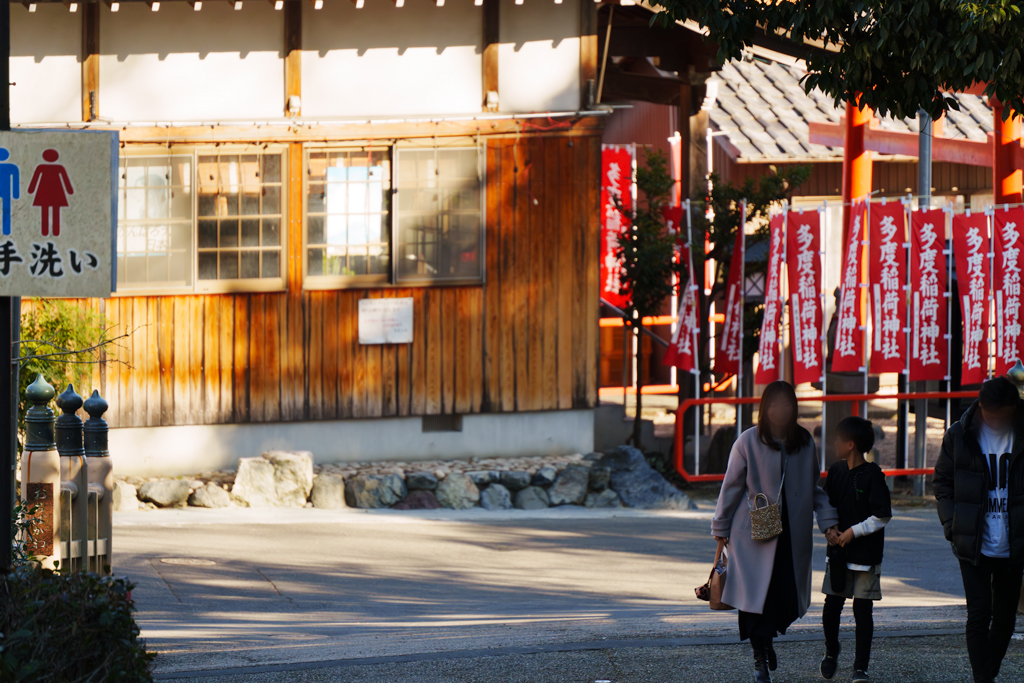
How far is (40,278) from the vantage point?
15.9 ft

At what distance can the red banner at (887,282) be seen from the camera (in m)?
12.2

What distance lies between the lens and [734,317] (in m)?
13.3

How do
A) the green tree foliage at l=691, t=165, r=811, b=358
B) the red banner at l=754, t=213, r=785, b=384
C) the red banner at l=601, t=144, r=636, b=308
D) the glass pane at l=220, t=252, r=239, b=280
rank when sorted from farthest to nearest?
the red banner at l=601, t=144, r=636, b=308 → the green tree foliage at l=691, t=165, r=811, b=358 → the glass pane at l=220, t=252, r=239, b=280 → the red banner at l=754, t=213, r=785, b=384

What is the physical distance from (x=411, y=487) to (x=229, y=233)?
3650 millimetres

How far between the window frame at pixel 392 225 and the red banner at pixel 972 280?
5.30 m

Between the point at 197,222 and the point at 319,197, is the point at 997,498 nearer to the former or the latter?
the point at 319,197

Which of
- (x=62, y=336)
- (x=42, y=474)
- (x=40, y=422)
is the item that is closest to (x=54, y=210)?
(x=40, y=422)

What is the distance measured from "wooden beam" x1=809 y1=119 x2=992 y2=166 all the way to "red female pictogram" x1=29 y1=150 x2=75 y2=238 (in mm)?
11615

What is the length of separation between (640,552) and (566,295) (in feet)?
12.3

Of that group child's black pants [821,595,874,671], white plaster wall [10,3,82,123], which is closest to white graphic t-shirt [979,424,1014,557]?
child's black pants [821,595,874,671]

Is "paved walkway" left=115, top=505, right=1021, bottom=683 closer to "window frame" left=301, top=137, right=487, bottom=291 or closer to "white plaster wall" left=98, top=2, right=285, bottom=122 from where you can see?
"window frame" left=301, top=137, right=487, bottom=291

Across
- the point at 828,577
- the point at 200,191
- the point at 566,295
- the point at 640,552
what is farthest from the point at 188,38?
the point at 828,577

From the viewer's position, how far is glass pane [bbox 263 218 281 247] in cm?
1312

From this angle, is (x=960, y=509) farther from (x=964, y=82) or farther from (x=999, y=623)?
(x=964, y=82)
